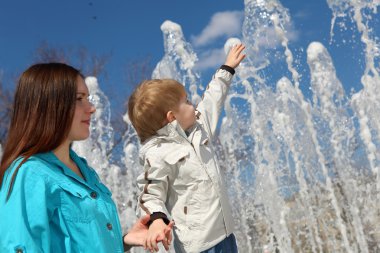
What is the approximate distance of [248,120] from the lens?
8141 millimetres

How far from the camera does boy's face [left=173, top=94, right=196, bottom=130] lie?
2.19 m

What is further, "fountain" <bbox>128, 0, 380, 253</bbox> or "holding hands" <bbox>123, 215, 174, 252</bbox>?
"fountain" <bbox>128, 0, 380, 253</bbox>

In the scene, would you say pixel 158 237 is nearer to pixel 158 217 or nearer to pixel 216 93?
pixel 158 217

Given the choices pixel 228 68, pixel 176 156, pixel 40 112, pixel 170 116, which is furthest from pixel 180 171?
pixel 40 112

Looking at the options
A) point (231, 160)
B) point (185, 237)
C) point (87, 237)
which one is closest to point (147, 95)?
point (185, 237)

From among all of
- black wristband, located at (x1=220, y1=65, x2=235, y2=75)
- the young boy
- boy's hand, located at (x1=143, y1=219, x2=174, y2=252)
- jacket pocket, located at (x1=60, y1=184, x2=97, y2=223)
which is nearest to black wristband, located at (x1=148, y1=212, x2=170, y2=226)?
the young boy

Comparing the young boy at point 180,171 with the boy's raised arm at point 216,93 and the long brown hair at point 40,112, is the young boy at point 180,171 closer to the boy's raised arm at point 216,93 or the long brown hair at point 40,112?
the boy's raised arm at point 216,93

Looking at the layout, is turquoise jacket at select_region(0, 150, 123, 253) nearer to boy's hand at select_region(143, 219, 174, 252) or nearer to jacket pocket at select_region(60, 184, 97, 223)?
jacket pocket at select_region(60, 184, 97, 223)

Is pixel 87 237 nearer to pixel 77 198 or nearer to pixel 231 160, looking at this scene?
pixel 77 198

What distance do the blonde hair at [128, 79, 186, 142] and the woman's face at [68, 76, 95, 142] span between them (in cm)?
69

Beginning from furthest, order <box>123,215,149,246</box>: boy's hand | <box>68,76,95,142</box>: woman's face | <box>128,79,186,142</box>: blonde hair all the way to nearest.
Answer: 1. <box>128,79,186,142</box>: blonde hair
2. <box>123,215,149,246</box>: boy's hand
3. <box>68,76,95,142</box>: woman's face

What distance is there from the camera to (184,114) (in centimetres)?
220

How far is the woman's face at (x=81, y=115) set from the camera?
55.8 inches

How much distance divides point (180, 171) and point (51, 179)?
90 cm
